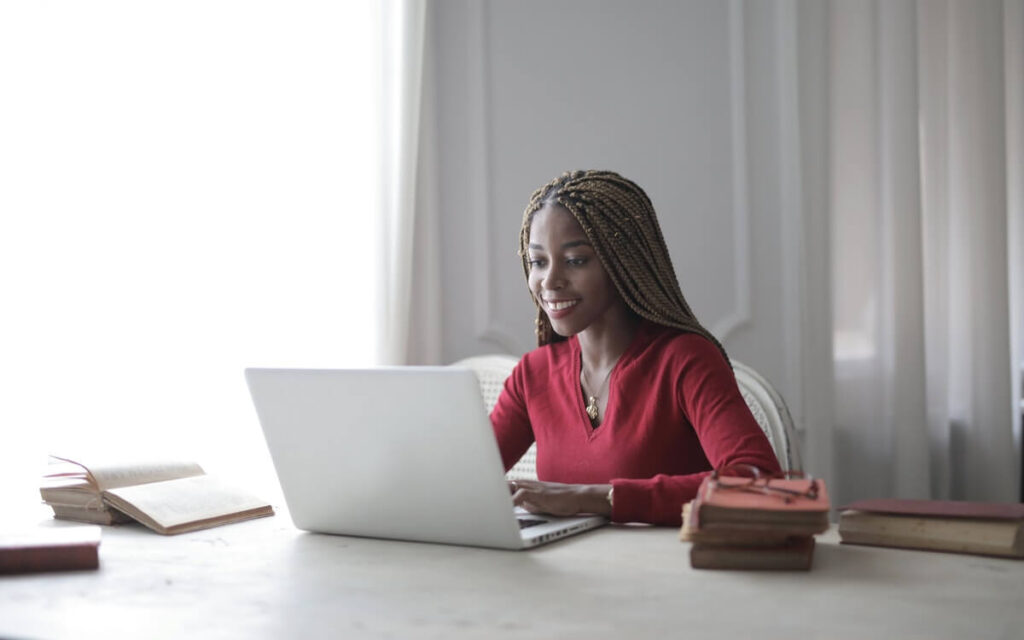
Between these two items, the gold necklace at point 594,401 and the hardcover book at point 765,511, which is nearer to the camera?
the hardcover book at point 765,511

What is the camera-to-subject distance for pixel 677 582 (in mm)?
1121

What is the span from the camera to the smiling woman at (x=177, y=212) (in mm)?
1988

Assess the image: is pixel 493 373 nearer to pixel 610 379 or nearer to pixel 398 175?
pixel 398 175

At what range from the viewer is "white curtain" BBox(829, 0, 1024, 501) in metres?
2.47

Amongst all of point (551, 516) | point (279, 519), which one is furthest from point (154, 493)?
point (551, 516)

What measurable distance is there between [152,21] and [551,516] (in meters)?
1.41

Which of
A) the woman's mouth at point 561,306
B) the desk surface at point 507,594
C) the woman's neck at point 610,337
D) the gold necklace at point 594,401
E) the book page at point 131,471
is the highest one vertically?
the woman's mouth at point 561,306

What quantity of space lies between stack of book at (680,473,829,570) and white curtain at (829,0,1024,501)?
1.49 metres

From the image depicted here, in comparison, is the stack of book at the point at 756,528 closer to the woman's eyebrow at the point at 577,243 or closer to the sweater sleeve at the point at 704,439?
the sweater sleeve at the point at 704,439

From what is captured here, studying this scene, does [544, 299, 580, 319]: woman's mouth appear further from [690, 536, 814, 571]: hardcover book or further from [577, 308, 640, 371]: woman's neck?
[690, 536, 814, 571]: hardcover book

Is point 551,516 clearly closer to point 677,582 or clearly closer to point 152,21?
point 677,582

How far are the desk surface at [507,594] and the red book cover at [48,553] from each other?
0.6 inches

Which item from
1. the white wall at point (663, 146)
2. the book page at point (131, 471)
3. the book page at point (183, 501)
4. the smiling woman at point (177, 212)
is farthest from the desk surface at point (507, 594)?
the white wall at point (663, 146)

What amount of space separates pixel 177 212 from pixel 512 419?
88 centimetres
